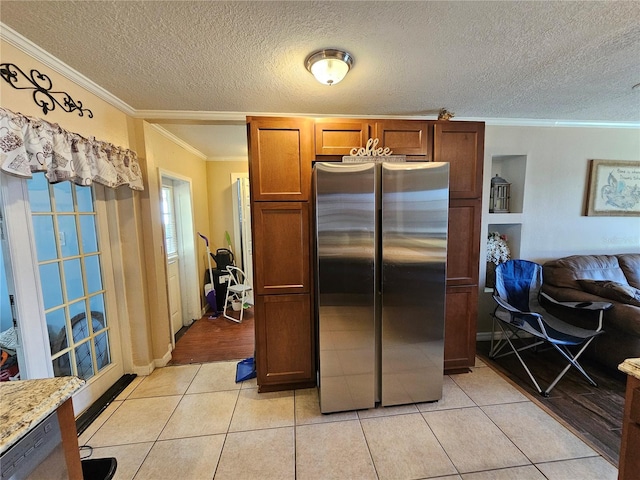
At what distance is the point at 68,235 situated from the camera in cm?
184

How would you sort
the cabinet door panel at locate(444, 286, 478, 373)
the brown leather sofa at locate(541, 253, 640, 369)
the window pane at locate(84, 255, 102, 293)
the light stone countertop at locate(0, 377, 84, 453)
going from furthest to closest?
the cabinet door panel at locate(444, 286, 478, 373)
the brown leather sofa at locate(541, 253, 640, 369)
the window pane at locate(84, 255, 102, 293)
the light stone countertop at locate(0, 377, 84, 453)

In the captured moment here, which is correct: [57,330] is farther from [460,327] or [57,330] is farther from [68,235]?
[460,327]

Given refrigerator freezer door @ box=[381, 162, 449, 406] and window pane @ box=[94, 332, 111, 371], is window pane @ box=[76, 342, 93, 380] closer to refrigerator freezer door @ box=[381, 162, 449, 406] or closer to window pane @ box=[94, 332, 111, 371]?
window pane @ box=[94, 332, 111, 371]

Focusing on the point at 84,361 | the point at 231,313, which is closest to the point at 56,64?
the point at 84,361

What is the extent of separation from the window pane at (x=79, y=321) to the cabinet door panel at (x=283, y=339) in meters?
1.29

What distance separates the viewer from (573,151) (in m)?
2.79

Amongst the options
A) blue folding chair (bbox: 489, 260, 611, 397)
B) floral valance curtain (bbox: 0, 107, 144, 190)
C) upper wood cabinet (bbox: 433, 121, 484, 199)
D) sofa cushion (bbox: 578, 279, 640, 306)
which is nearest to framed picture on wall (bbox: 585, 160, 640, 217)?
sofa cushion (bbox: 578, 279, 640, 306)

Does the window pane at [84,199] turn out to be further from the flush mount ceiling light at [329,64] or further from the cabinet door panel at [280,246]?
the flush mount ceiling light at [329,64]

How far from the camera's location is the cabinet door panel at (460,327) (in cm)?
223

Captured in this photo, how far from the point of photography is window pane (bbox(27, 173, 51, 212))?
155cm

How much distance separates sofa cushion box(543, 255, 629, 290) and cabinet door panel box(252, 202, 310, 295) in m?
2.62

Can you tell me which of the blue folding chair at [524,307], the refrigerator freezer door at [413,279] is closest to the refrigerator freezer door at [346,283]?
the refrigerator freezer door at [413,279]

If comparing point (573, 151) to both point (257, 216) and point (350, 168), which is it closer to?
point (350, 168)

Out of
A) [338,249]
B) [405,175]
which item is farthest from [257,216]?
[405,175]
